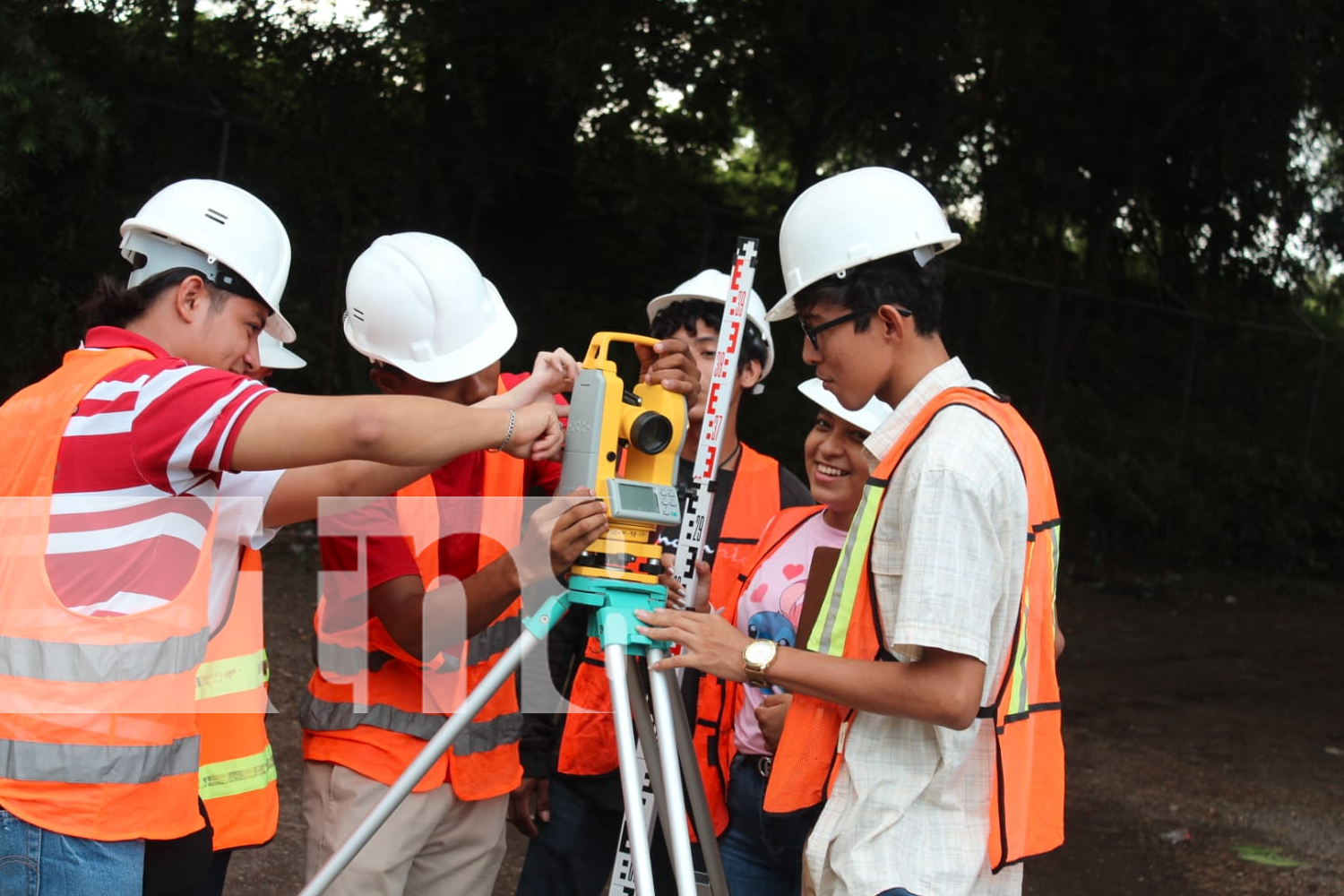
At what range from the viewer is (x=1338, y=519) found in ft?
44.4

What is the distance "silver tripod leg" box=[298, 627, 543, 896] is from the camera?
209 centimetres

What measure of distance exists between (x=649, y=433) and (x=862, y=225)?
1.68ft

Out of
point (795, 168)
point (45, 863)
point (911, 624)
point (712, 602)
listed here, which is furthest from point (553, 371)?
point (795, 168)

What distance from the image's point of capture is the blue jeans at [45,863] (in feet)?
5.82

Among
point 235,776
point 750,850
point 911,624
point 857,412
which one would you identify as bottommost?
point 750,850

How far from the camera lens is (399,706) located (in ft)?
8.12

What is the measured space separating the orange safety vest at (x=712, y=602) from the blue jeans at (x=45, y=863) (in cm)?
121

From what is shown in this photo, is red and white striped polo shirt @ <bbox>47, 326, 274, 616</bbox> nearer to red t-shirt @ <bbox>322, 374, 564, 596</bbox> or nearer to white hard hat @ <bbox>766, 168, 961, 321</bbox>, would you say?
red t-shirt @ <bbox>322, 374, 564, 596</bbox>

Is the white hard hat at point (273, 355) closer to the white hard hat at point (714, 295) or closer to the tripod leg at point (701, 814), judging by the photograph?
the white hard hat at point (714, 295)

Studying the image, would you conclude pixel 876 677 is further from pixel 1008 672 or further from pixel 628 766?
pixel 628 766

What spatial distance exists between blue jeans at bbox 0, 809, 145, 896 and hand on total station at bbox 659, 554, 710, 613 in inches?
38.5

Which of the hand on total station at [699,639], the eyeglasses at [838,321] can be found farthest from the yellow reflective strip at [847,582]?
the eyeglasses at [838,321]

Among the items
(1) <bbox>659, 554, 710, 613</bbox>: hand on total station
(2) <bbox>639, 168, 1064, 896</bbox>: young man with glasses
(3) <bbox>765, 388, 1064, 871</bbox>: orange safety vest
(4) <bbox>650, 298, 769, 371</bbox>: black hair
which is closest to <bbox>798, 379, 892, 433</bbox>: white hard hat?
(4) <bbox>650, 298, 769, 371</bbox>: black hair

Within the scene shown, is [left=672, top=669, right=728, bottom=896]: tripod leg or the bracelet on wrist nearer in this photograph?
the bracelet on wrist
